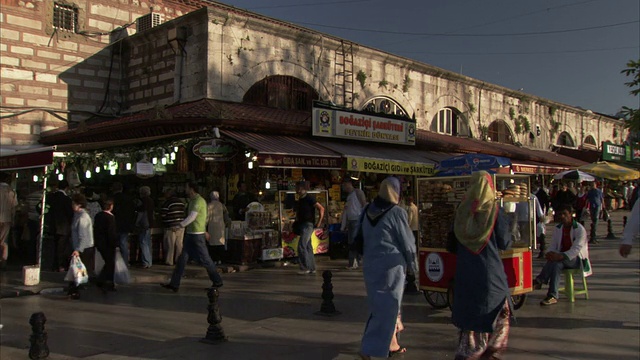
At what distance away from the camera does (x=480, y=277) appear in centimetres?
476

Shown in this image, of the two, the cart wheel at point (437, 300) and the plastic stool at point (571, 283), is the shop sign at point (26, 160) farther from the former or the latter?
the plastic stool at point (571, 283)

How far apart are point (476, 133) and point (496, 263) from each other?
1903 centimetres

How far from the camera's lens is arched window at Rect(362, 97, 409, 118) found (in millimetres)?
18312

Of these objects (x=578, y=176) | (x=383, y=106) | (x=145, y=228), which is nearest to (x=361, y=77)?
(x=383, y=106)

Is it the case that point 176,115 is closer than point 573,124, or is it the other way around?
point 176,115

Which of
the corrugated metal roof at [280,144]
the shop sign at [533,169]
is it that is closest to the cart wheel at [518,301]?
the corrugated metal roof at [280,144]

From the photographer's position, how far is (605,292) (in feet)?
28.6

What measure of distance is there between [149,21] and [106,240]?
32.2ft

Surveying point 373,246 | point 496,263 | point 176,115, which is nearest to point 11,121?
point 176,115

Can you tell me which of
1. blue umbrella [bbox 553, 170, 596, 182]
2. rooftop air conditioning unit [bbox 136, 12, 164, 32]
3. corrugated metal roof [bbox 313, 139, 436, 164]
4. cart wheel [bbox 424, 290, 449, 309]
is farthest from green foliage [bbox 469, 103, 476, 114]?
cart wheel [bbox 424, 290, 449, 309]

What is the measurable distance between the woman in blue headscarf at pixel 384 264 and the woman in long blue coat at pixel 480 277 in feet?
1.63

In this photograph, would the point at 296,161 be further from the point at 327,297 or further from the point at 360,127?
the point at 327,297

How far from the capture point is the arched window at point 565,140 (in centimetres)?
2930

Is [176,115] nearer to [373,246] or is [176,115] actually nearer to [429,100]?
[373,246]
